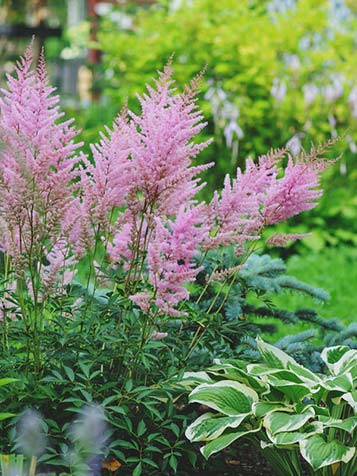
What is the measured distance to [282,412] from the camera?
2.73m

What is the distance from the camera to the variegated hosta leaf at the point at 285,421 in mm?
2582

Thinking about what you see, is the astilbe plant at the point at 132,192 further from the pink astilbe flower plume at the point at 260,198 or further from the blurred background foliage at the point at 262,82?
the blurred background foliage at the point at 262,82

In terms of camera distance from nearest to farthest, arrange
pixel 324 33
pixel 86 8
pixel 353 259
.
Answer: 1. pixel 353 259
2. pixel 324 33
3. pixel 86 8

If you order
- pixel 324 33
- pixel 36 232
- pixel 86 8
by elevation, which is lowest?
pixel 36 232

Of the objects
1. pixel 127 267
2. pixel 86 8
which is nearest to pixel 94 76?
pixel 86 8

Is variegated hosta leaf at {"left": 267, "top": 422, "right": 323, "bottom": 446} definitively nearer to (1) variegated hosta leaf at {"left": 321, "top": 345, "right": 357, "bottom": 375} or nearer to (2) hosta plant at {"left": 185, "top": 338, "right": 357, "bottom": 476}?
(2) hosta plant at {"left": 185, "top": 338, "right": 357, "bottom": 476}

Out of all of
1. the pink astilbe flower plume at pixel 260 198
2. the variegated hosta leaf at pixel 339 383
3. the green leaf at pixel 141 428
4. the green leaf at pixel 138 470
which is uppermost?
the pink astilbe flower plume at pixel 260 198

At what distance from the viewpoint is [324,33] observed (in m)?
9.23

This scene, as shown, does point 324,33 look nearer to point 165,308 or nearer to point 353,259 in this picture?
point 353,259

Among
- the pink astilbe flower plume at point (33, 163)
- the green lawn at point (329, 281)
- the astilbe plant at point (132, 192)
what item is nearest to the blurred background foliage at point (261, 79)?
the green lawn at point (329, 281)

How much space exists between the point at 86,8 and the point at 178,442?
12.2 m

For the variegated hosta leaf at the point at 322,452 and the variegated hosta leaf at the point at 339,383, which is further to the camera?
the variegated hosta leaf at the point at 339,383

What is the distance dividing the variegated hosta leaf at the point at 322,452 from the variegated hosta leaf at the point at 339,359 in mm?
388

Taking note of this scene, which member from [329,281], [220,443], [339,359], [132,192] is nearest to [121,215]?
[132,192]
